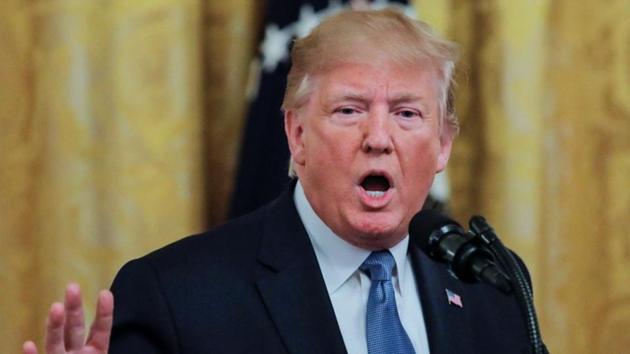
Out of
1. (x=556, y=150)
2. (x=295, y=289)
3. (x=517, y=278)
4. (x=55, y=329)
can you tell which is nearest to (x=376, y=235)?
(x=295, y=289)

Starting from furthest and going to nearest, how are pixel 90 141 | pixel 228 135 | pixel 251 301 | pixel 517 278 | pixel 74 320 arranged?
pixel 228 135 → pixel 90 141 → pixel 251 301 → pixel 74 320 → pixel 517 278

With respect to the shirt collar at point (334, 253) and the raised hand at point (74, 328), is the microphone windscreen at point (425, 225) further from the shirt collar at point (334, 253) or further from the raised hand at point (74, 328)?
Answer: the raised hand at point (74, 328)

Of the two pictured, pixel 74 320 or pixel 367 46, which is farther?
pixel 367 46

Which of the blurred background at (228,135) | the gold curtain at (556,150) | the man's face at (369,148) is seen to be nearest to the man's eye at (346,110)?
the man's face at (369,148)

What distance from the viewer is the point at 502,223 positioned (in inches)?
149

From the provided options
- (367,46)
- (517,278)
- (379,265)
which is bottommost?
(379,265)

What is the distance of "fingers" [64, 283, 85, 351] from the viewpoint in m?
1.97

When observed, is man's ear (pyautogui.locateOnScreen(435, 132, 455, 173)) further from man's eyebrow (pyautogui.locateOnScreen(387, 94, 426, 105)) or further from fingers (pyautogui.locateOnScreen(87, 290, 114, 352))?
fingers (pyautogui.locateOnScreen(87, 290, 114, 352))

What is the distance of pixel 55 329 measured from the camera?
6.52 feet

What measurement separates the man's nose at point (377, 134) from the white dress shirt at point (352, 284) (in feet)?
0.67

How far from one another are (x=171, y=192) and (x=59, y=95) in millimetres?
407

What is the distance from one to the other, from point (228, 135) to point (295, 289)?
4.46ft

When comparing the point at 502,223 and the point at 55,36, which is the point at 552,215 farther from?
the point at 55,36

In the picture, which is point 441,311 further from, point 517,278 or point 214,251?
point 517,278
